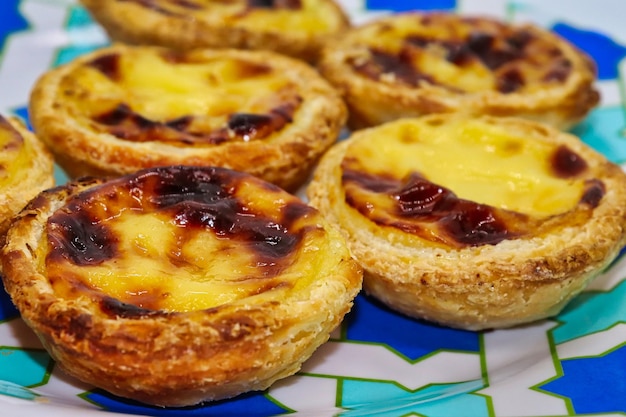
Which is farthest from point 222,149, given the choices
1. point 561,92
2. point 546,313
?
point 561,92

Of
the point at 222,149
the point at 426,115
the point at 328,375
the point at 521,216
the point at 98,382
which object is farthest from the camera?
the point at 426,115

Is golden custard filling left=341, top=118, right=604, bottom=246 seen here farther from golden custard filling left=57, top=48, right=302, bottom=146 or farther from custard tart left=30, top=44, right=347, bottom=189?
golden custard filling left=57, top=48, right=302, bottom=146

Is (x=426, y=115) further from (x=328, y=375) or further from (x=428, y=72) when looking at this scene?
(x=328, y=375)

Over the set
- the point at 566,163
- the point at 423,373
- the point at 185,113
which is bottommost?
the point at 423,373

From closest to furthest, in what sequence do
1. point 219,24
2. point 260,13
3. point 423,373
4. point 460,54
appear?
point 423,373
point 460,54
point 219,24
point 260,13

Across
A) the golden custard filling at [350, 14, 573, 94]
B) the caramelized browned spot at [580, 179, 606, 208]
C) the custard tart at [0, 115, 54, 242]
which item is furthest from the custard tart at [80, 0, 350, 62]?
the caramelized browned spot at [580, 179, 606, 208]

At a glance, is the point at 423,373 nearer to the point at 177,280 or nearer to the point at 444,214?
the point at 444,214

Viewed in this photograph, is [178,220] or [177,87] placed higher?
[178,220]

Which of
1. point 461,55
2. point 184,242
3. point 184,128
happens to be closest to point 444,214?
point 184,242
